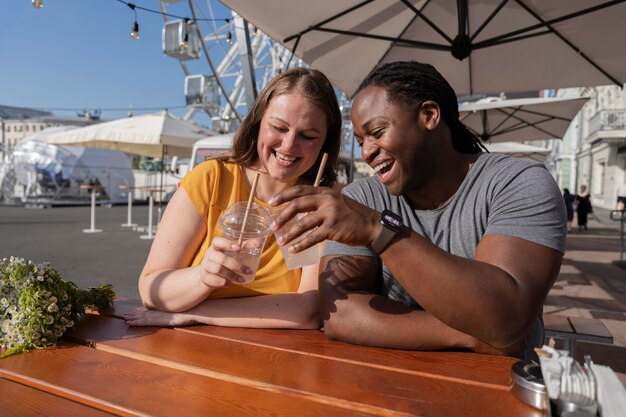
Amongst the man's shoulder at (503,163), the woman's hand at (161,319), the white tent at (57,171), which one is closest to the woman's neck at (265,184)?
the woman's hand at (161,319)

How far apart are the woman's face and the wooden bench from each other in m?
1.37

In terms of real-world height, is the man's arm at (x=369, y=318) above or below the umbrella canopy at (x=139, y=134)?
below

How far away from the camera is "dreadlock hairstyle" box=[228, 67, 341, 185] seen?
156 cm

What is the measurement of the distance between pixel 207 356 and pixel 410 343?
481mm

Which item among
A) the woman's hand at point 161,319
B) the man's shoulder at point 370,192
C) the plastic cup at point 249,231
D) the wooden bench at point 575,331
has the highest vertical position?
the man's shoulder at point 370,192

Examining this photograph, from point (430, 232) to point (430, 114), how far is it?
338 mm

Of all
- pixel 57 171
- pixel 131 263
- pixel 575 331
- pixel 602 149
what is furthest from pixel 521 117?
pixel 602 149

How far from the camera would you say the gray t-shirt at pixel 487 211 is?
1145 millimetres

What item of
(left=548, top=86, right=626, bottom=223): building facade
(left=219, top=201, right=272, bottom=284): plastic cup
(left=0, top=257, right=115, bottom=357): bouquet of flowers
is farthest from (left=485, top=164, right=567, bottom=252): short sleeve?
(left=548, top=86, right=626, bottom=223): building facade

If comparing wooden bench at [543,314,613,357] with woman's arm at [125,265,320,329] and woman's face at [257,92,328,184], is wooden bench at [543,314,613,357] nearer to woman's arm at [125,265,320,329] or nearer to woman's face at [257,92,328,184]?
woman's arm at [125,265,320,329]

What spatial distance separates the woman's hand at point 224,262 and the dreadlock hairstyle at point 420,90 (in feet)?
2.02

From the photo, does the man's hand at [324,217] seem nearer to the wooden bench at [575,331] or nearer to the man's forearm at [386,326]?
the man's forearm at [386,326]

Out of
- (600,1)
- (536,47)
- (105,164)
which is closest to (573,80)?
(536,47)

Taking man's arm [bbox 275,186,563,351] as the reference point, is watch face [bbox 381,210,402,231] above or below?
above
